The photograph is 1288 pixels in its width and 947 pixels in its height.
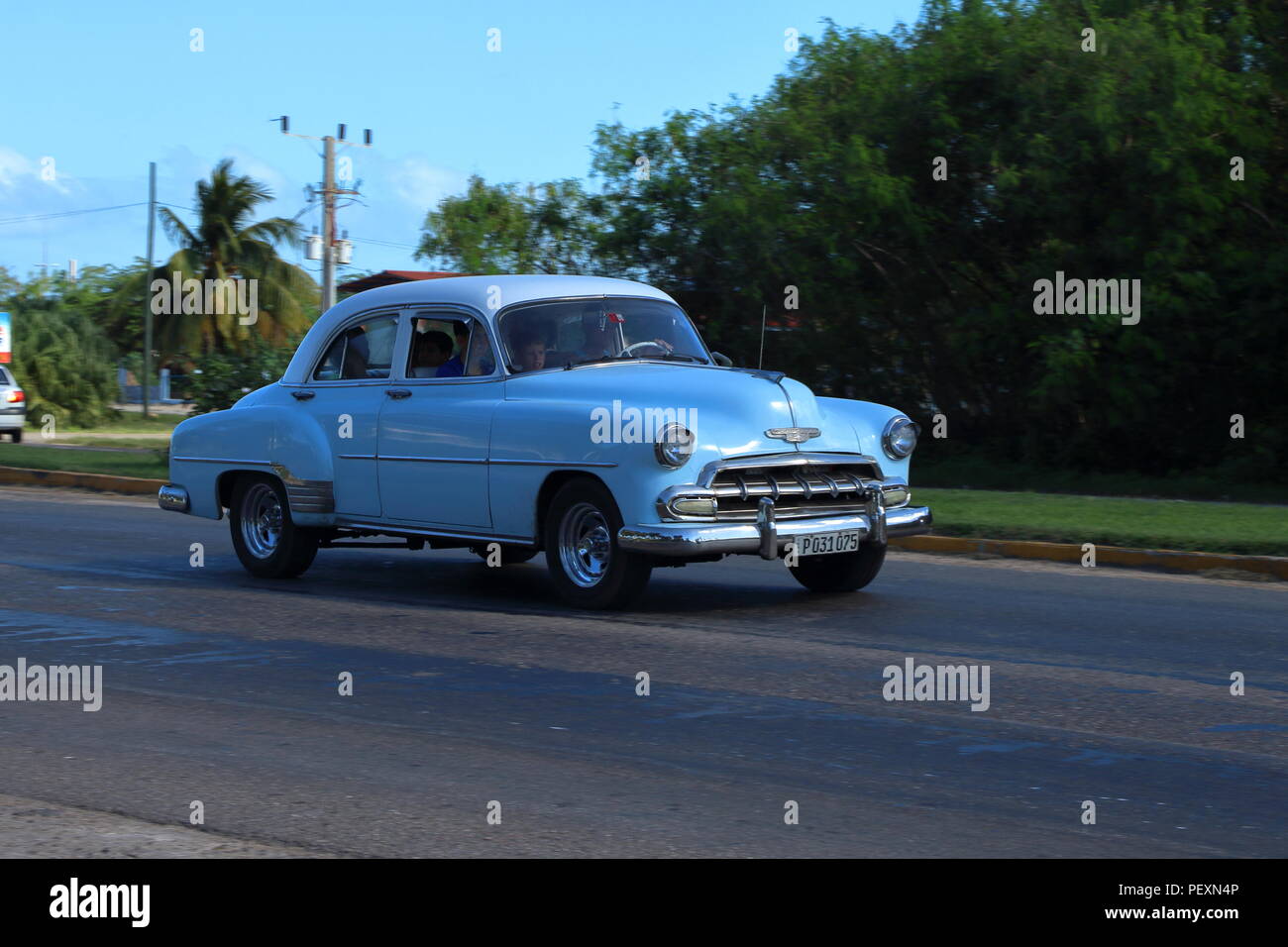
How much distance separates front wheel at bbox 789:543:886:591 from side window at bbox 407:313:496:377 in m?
2.39

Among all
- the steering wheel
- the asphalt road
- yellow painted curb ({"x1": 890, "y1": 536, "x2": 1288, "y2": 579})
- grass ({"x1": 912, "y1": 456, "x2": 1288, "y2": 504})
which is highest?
the steering wheel

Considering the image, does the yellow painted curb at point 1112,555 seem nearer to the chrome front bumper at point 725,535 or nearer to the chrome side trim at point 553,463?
the chrome front bumper at point 725,535

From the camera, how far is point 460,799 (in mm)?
5289

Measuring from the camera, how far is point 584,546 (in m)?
9.49

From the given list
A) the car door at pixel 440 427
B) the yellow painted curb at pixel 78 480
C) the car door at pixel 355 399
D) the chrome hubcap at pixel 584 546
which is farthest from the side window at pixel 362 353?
the yellow painted curb at pixel 78 480

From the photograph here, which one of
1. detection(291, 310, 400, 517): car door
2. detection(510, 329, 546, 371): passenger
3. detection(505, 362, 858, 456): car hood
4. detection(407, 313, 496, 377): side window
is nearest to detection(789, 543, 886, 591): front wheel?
detection(505, 362, 858, 456): car hood

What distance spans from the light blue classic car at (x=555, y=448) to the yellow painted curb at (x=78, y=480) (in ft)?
32.4

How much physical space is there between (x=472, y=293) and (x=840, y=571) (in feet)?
9.61

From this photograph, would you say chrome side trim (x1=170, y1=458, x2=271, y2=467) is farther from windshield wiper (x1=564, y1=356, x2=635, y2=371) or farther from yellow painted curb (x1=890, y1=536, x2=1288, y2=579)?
yellow painted curb (x1=890, y1=536, x2=1288, y2=579)

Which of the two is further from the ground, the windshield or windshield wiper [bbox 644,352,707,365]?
the windshield

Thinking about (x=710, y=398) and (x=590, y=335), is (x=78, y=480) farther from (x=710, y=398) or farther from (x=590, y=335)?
(x=710, y=398)

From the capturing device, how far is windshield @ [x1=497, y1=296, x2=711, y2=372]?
9.91 metres

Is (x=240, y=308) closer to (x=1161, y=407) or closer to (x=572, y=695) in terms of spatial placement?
(x=1161, y=407)

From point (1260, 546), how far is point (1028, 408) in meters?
11.4
